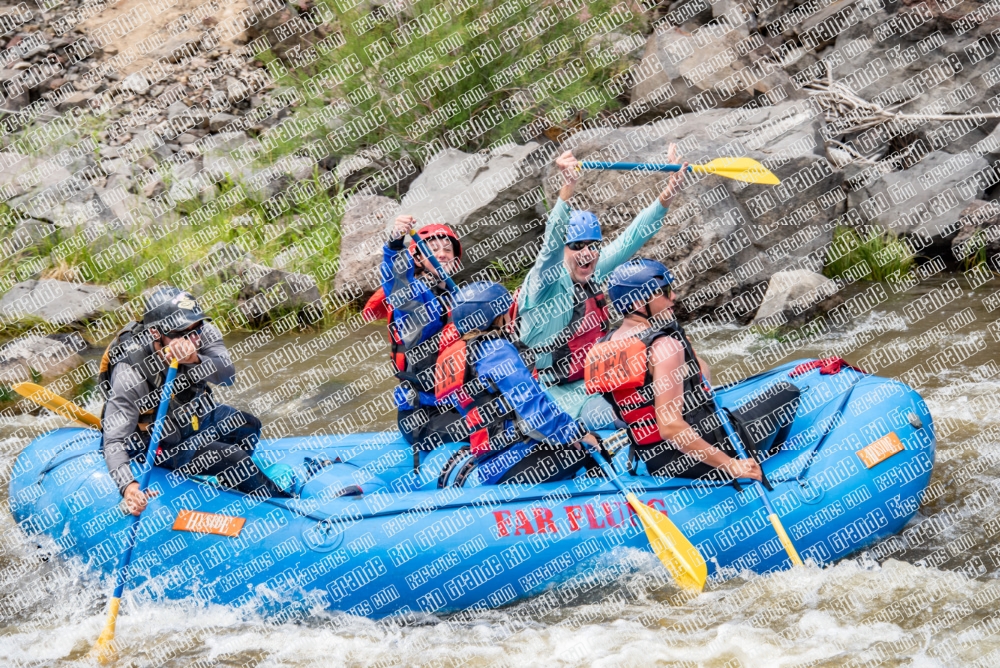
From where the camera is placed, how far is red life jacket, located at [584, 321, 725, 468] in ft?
11.8

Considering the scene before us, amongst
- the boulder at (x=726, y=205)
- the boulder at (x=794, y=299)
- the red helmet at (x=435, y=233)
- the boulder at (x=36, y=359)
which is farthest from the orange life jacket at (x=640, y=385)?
the boulder at (x=36, y=359)

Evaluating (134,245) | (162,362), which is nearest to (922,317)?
(162,362)

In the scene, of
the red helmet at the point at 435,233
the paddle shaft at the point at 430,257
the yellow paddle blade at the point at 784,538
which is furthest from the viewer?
the red helmet at the point at 435,233

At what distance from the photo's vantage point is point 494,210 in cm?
746

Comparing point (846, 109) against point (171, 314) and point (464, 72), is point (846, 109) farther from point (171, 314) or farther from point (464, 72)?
point (171, 314)

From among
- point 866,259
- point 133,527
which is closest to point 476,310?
point 133,527

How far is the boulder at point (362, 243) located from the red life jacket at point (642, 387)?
4.04 m

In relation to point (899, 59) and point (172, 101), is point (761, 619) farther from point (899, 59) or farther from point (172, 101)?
point (172, 101)

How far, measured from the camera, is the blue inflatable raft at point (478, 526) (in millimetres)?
3814

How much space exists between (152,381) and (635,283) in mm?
1955

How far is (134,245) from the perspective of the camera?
8.35 meters

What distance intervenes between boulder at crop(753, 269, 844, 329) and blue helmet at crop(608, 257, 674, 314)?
3.17 m

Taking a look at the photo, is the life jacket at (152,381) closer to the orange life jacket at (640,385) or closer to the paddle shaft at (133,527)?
the paddle shaft at (133,527)

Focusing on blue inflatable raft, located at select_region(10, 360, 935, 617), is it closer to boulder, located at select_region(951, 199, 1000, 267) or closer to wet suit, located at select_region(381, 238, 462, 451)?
wet suit, located at select_region(381, 238, 462, 451)
